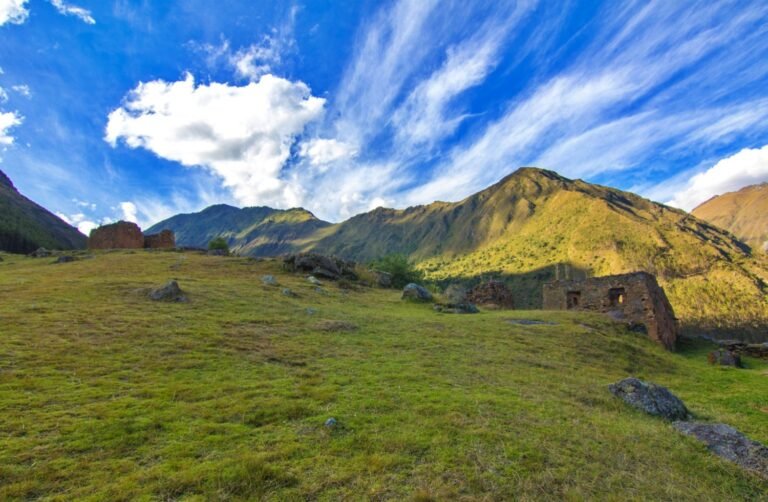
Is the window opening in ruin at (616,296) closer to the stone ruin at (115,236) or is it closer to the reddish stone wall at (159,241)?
the reddish stone wall at (159,241)

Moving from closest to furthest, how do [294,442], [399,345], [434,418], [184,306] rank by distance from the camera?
[294,442], [434,418], [399,345], [184,306]

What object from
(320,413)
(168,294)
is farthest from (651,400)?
(168,294)

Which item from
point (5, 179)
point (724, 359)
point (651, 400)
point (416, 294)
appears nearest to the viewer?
point (651, 400)

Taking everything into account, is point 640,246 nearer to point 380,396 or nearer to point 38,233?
point 380,396

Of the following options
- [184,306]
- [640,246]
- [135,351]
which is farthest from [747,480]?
[640,246]

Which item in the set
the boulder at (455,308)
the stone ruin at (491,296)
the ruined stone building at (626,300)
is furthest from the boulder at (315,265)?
the ruined stone building at (626,300)

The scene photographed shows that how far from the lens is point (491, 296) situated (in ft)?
116

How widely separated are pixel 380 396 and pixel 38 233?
5224 inches

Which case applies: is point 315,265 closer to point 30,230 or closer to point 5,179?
point 30,230

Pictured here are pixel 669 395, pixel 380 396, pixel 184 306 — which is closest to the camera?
pixel 380 396

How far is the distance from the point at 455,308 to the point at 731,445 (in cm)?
1964

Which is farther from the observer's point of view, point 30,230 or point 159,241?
point 30,230

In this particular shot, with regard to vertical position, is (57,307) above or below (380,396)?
above

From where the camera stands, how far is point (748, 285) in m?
120
